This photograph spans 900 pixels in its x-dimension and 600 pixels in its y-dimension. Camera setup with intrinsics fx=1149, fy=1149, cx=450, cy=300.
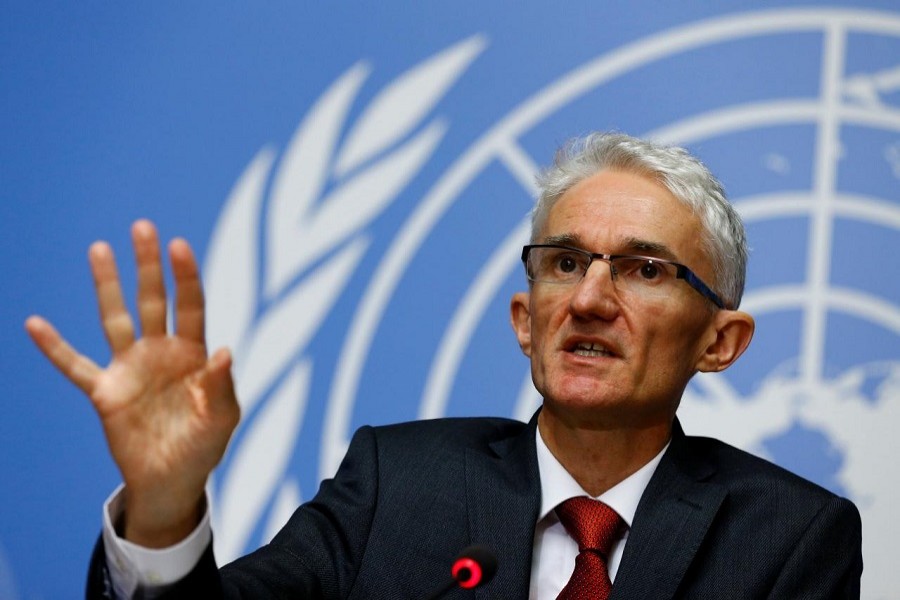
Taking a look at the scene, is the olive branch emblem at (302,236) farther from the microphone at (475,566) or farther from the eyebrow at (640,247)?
the microphone at (475,566)

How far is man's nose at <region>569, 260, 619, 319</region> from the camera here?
2316 mm

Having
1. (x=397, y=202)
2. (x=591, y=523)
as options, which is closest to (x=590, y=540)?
(x=591, y=523)

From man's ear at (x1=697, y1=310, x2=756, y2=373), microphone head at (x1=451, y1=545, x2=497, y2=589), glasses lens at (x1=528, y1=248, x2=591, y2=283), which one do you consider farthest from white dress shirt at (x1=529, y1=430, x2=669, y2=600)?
microphone head at (x1=451, y1=545, x2=497, y2=589)

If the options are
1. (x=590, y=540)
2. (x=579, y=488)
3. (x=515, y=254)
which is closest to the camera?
(x=590, y=540)

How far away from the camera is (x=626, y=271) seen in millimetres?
2395

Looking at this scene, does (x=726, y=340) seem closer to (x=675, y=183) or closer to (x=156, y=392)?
(x=675, y=183)

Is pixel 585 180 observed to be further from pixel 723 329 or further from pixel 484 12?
pixel 484 12

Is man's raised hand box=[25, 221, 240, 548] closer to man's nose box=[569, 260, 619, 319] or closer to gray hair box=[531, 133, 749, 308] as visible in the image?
man's nose box=[569, 260, 619, 319]

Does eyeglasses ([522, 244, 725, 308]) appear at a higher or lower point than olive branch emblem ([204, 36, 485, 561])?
lower

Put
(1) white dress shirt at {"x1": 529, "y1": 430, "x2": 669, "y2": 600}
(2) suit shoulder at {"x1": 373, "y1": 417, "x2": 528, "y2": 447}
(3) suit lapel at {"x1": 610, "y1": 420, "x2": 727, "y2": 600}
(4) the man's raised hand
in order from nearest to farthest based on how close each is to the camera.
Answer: (4) the man's raised hand
(3) suit lapel at {"x1": 610, "y1": 420, "x2": 727, "y2": 600}
(1) white dress shirt at {"x1": 529, "y1": 430, "x2": 669, "y2": 600}
(2) suit shoulder at {"x1": 373, "y1": 417, "x2": 528, "y2": 447}

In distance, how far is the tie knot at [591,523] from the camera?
2.30 metres

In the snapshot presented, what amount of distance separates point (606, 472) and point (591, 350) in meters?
0.28

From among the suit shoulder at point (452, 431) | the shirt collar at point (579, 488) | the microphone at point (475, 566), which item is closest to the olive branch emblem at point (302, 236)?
the suit shoulder at point (452, 431)

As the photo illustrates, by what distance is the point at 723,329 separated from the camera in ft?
8.47
